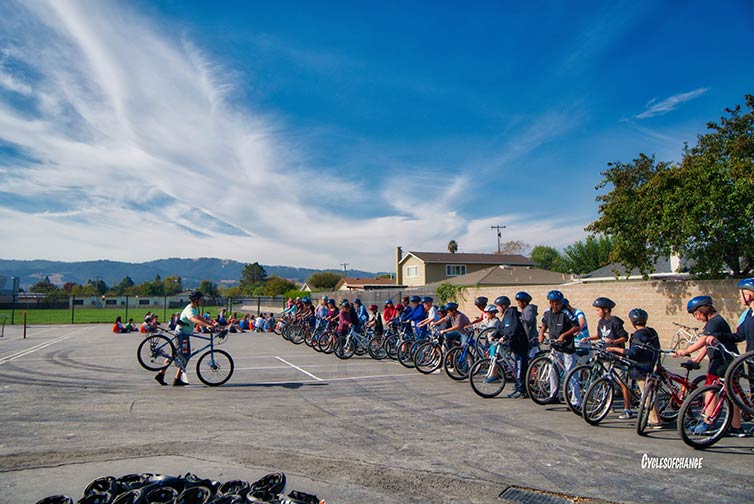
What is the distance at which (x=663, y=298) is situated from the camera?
16234mm

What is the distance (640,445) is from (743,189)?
10.8 metres

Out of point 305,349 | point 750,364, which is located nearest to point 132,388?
point 305,349

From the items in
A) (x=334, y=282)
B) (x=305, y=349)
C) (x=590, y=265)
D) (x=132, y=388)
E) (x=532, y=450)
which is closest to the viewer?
(x=532, y=450)

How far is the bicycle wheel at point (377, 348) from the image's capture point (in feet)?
48.5

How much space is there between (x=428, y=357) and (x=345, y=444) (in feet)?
20.4

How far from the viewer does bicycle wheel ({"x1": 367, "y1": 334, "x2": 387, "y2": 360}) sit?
582 inches

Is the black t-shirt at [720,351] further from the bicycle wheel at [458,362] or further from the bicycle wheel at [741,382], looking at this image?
the bicycle wheel at [458,362]

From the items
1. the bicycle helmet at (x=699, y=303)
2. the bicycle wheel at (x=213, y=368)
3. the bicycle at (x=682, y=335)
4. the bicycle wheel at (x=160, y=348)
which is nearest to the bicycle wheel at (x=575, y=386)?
the bicycle helmet at (x=699, y=303)

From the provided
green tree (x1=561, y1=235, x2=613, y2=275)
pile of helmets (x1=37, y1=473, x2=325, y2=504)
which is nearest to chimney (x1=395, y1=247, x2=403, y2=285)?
green tree (x1=561, y1=235, x2=613, y2=275)

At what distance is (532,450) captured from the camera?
19.7 ft

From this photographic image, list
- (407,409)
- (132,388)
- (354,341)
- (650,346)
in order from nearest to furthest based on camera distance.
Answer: (650,346)
(407,409)
(132,388)
(354,341)

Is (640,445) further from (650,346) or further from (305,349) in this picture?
(305,349)

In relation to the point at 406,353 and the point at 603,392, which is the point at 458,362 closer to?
the point at 406,353

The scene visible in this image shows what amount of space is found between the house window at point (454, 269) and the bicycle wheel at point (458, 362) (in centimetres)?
4468
